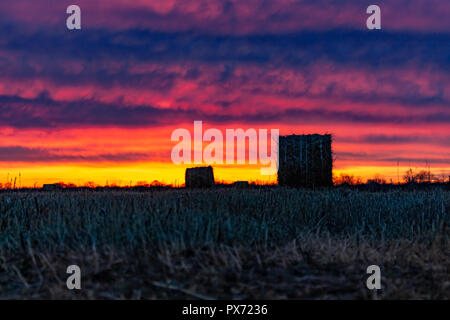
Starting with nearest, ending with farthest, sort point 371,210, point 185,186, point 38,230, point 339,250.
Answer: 1. point 339,250
2. point 38,230
3. point 371,210
4. point 185,186

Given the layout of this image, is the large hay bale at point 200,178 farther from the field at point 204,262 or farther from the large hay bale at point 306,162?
the field at point 204,262

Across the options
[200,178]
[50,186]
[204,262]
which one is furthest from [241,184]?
[204,262]

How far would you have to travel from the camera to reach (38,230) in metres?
7.47

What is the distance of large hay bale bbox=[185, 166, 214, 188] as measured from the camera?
2311 cm

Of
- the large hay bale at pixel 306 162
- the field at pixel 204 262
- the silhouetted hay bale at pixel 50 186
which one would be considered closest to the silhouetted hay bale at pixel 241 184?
the large hay bale at pixel 306 162

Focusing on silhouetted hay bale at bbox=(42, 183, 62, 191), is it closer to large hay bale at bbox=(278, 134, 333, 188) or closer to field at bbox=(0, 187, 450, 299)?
large hay bale at bbox=(278, 134, 333, 188)

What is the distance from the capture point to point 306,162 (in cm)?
2103

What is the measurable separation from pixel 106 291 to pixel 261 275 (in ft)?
4.96

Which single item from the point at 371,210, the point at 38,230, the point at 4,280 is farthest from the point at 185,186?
the point at 4,280

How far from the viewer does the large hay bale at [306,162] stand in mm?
20984

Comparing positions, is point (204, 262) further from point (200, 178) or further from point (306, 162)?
point (200, 178)

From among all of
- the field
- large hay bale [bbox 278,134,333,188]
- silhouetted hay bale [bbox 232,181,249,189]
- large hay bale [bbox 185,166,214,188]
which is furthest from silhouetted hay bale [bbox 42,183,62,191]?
the field

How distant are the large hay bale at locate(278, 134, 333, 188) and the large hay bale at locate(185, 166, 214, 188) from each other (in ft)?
11.0
